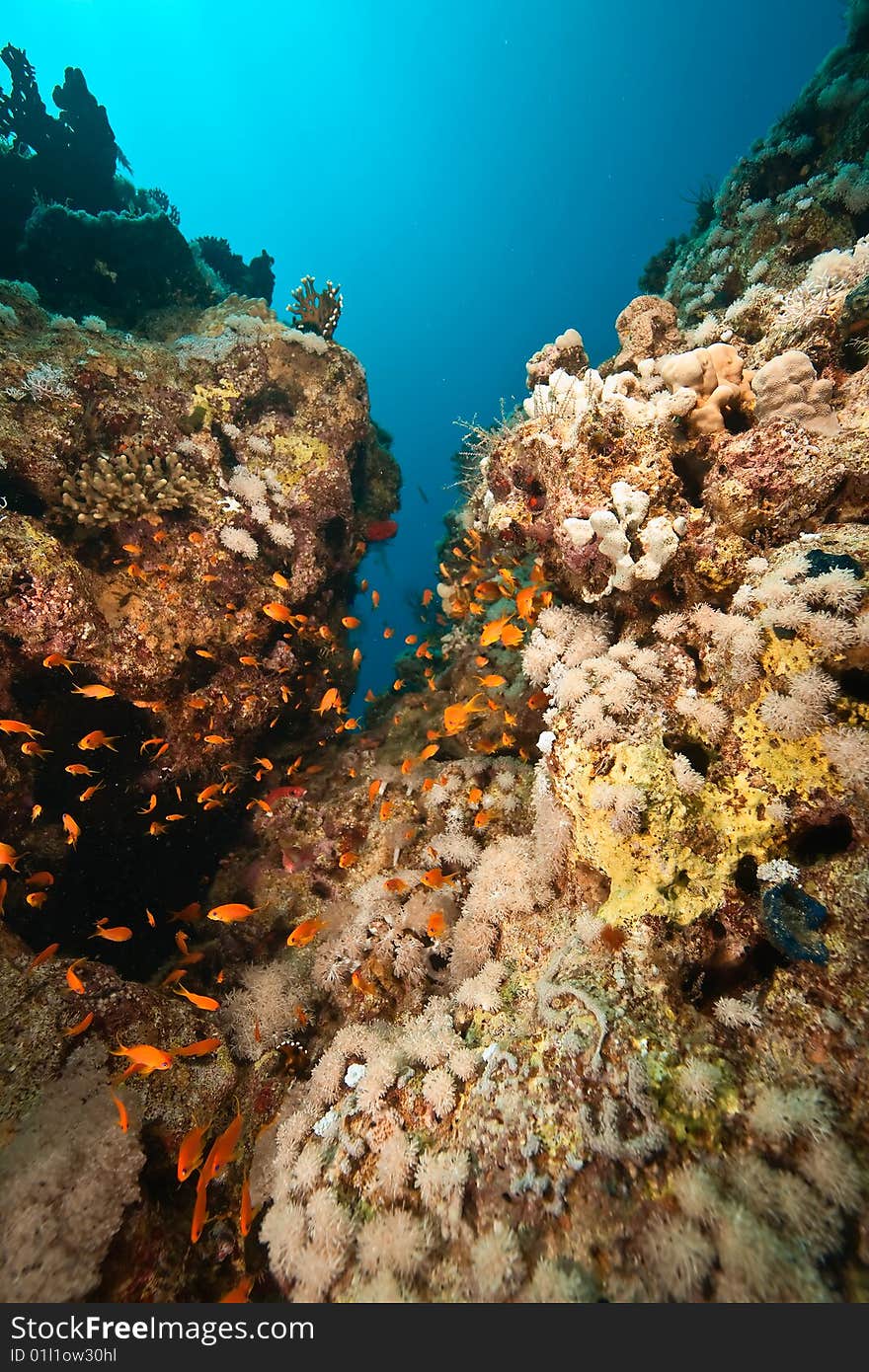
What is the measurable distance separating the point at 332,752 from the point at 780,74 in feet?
476

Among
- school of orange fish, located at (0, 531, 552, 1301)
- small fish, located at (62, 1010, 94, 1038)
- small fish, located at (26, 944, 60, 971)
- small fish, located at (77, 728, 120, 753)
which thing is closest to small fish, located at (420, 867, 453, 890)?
school of orange fish, located at (0, 531, 552, 1301)

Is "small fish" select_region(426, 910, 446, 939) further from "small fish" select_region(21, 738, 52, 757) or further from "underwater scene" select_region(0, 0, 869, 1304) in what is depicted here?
"small fish" select_region(21, 738, 52, 757)

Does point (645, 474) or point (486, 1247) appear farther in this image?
point (645, 474)

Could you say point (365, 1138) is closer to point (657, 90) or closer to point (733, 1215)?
point (733, 1215)

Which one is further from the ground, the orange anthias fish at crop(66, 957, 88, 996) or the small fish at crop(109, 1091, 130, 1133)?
the orange anthias fish at crop(66, 957, 88, 996)

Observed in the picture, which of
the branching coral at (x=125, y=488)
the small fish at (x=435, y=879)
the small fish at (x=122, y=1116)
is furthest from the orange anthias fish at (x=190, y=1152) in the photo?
the branching coral at (x=125, y=488)

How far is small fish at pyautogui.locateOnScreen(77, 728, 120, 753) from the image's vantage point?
17.6 feet

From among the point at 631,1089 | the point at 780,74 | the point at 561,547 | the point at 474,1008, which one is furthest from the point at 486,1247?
the point at 780,74

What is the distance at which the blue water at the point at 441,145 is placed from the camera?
334 feet

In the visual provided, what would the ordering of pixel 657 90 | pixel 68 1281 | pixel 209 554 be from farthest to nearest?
pixel 657 90 < pixel 209 554 < pixel 68 1281

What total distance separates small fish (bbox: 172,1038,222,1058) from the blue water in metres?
76.4

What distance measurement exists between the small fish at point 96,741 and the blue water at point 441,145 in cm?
7471

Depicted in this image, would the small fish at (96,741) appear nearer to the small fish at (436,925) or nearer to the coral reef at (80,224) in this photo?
the small fish at (436,925)

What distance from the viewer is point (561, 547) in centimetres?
531
